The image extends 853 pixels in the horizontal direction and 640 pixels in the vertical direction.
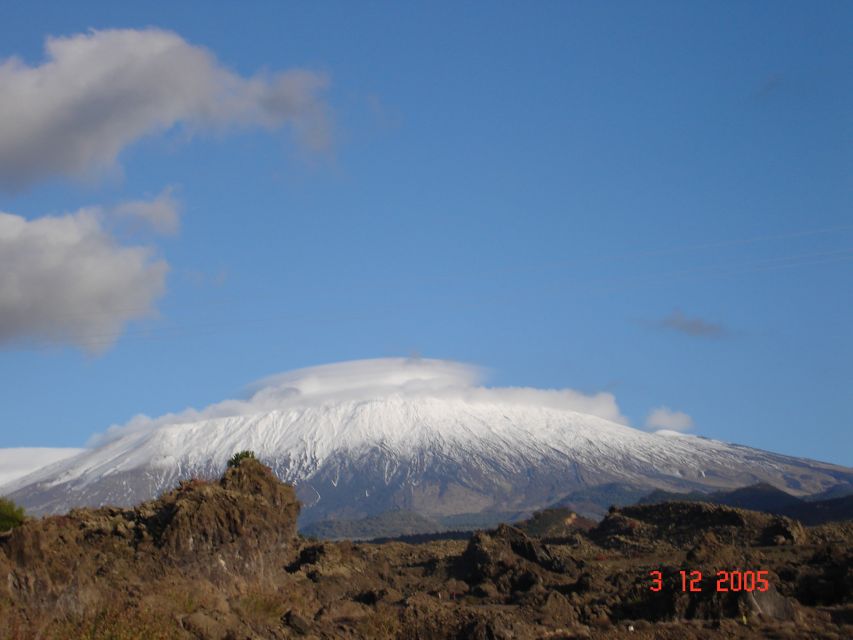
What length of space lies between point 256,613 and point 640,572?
20.3 meters

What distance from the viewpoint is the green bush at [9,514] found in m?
42.2

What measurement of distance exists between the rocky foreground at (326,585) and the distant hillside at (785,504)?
4127cm

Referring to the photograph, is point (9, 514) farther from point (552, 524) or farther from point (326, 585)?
point (552, 524)

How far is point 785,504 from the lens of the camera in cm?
13450
